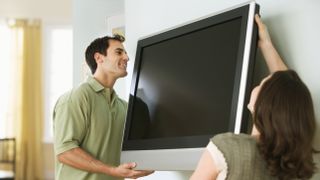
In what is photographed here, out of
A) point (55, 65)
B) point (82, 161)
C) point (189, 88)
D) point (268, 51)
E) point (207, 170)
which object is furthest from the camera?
point (55, 65)

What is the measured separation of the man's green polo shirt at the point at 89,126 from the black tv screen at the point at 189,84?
0.26 metres

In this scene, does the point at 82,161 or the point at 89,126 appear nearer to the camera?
the point at 82,161

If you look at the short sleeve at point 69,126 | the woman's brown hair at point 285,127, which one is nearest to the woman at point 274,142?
the woman's brown hair at point 285,127

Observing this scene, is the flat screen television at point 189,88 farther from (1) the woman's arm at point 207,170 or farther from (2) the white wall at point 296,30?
(1) the woman's arm at point 207,170

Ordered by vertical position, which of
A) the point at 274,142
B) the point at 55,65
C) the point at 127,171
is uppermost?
the point at 55,65

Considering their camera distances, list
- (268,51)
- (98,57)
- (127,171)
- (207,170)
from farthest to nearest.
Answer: (98,57), (127,171), (268,51), (207,170)

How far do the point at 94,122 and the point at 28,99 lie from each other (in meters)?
5.11

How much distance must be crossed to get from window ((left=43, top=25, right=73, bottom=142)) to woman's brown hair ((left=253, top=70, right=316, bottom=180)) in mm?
6484

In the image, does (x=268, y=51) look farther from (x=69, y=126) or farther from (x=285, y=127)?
(x=69, y=126)

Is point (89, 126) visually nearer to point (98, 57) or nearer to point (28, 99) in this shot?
point (98, 57)

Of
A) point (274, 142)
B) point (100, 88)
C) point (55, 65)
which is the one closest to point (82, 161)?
point (100, 88)

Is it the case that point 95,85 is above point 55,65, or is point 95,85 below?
below

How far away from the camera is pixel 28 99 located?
7.31 metres

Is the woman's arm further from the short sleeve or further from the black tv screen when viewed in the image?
the short sleeve
